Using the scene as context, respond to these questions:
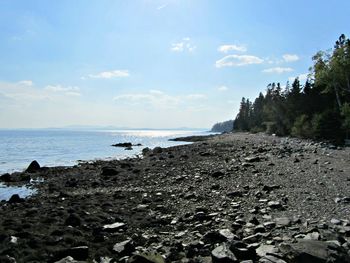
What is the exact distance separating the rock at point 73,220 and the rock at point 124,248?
9.93 feet

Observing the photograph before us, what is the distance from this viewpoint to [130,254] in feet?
33.5

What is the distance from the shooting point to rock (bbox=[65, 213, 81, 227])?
519 inches

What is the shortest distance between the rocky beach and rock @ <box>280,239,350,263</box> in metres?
0.02

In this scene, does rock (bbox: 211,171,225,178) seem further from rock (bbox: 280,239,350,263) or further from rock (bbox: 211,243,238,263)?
rock (bbox: 211,243,238,263)

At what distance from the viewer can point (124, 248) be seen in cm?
1048

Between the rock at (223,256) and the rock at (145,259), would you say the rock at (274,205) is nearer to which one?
the rock at (223,256)

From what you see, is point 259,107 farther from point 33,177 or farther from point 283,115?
point 33,177

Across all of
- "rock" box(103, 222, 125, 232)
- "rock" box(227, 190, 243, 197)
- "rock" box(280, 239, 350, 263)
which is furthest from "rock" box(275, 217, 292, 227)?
"rock" box(103, 222, 125, 232)

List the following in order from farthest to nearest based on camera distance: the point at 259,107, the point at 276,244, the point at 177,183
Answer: the point at 259,107 → the point at 177,183 → the point at 276,244

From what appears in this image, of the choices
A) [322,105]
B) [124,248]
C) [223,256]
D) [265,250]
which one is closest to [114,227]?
[124,248]

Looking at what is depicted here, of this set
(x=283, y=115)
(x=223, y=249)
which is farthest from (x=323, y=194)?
(x=283, y=115)

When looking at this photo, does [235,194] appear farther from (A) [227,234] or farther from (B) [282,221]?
(A) [227,234]

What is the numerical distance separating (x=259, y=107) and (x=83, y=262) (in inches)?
5214

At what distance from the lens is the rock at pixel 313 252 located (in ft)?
29.2
